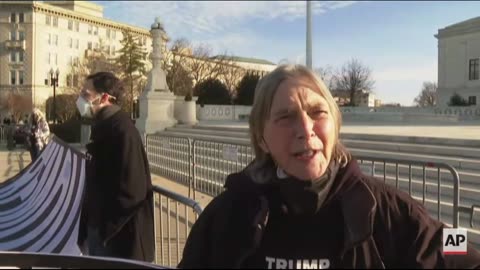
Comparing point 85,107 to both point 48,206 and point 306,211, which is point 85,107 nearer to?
point 48,206

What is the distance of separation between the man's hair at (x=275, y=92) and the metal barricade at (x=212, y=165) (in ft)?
23.5

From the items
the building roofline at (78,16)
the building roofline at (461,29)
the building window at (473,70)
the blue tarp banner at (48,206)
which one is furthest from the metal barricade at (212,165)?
the building roofline at (78,16)

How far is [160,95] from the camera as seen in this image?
23266mm

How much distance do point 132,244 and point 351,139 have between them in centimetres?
1102

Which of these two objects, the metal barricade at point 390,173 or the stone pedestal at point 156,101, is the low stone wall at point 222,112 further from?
the metal barricade at point 390,173

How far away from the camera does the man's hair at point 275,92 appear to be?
1.82 meters

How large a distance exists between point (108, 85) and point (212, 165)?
6.18 meters

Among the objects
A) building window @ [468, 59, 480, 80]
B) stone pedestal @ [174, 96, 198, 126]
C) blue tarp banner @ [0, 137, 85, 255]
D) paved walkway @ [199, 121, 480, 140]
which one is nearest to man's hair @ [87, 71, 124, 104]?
blue tarp banner @ [0, 137, 85, 255]

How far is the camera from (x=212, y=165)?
1034cm

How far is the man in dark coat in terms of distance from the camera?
156 inches

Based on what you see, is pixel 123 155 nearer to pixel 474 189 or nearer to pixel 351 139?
pixel 474 189

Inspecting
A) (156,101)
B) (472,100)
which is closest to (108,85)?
(156,101)

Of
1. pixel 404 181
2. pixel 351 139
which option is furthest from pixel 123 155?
pixel 351 139

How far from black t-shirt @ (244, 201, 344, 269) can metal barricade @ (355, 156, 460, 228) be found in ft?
11.3
